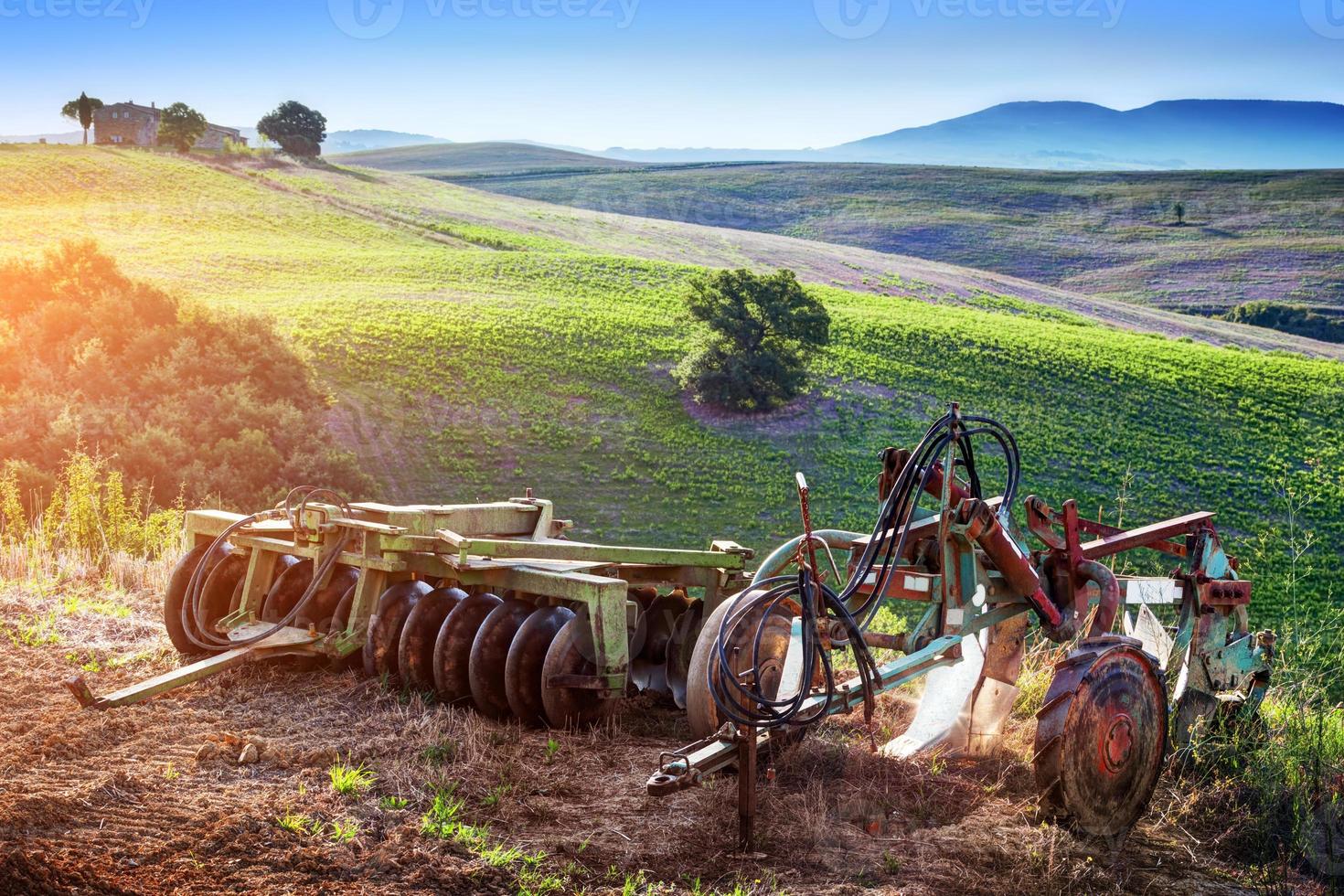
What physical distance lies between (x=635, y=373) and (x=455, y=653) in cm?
3336

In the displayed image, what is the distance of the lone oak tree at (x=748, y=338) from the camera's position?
3841 cm

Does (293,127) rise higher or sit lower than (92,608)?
higher

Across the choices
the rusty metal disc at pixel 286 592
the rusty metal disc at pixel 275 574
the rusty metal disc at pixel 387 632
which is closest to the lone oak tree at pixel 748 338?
the rusty metal disc at pixel 275 574

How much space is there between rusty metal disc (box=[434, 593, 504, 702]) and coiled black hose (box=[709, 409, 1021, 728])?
1842mm

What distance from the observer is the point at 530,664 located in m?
6.74

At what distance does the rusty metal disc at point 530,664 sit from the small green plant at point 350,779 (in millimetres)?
1040

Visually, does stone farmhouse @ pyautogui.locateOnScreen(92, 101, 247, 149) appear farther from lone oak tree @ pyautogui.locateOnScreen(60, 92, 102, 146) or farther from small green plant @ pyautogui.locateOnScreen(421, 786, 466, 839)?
small green plant @ pyautogui.locateOnScreen(421, 786, 466, 839)

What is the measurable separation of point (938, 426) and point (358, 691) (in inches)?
154

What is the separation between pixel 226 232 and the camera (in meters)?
52.1

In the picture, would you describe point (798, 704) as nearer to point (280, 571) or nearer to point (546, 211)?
point (280, 571)

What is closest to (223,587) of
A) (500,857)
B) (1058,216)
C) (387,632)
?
(387,632)

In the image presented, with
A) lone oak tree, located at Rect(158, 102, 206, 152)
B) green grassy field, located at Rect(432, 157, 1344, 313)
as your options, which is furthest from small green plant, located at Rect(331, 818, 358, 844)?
lone oak tree, located at Rect(158, 102, 206, 152)

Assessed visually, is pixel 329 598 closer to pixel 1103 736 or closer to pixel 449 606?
pixel 449 606

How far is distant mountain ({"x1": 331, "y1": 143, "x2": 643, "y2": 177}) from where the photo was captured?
11000 centimetres
